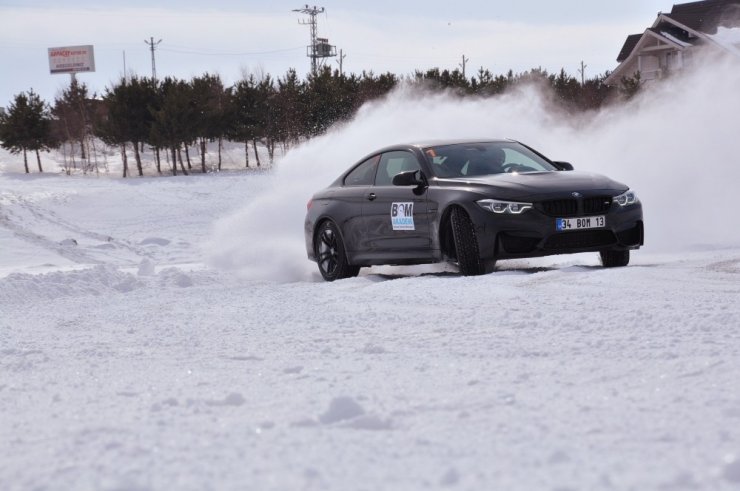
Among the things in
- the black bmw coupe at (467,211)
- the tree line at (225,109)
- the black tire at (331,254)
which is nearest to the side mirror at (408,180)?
the black bmw coupe at (467,211)

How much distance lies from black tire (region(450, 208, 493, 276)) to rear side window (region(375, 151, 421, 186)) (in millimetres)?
1228

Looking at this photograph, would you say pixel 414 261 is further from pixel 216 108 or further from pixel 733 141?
pixel 216 108

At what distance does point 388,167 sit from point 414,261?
1.15 meters

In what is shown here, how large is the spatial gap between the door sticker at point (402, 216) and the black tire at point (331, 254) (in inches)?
36.7

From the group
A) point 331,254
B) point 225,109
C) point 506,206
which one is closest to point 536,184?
point 506,206

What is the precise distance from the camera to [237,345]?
6629mm

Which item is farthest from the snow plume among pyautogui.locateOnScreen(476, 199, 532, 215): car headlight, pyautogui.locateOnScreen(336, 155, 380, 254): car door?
pyautogui.locateOnScreen(476, 199, 532, 215): car headlight

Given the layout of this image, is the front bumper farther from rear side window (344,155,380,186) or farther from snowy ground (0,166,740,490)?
rear side window (344,155,380,186)

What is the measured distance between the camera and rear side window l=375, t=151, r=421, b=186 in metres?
10.9

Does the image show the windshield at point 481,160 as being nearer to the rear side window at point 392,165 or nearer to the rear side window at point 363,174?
the rear side window at point 392,165

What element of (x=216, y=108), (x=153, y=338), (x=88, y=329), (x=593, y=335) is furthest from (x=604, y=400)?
(x=216, y=108)

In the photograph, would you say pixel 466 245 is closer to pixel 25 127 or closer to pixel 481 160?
pixel 481 160

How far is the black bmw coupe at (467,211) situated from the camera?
373 inches

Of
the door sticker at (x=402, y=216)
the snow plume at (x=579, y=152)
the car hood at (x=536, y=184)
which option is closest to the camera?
the car hood at (x=536, y=184)
